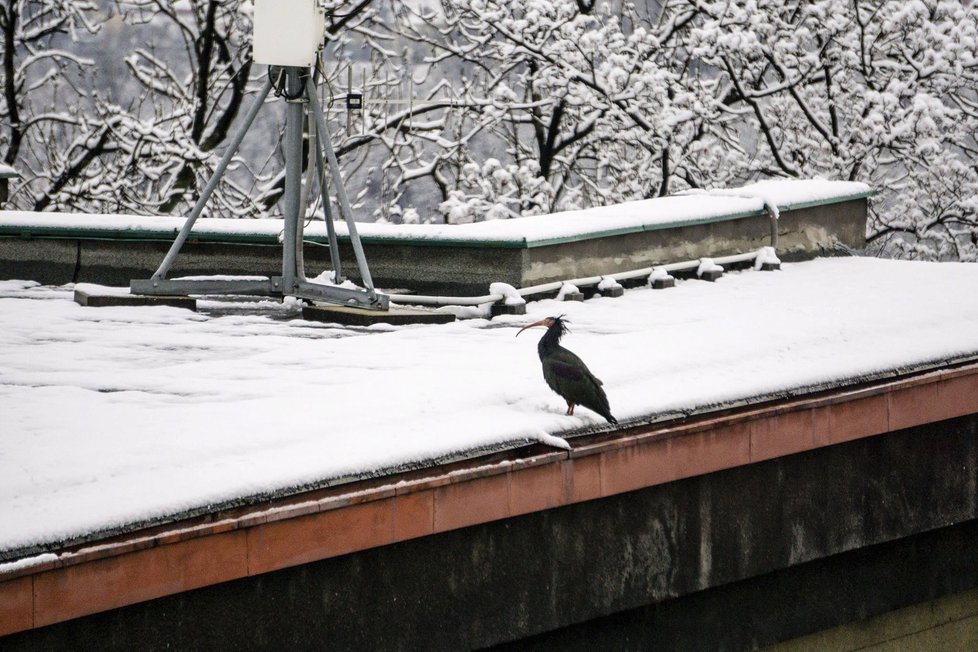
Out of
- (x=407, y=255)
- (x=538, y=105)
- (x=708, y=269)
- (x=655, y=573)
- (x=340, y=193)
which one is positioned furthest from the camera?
(x=538, y=105)

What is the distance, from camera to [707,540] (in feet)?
21.3

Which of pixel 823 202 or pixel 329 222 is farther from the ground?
pixel 823 202

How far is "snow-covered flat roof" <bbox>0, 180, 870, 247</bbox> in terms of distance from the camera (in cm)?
944

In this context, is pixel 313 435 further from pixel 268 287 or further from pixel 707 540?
pixel 268 287

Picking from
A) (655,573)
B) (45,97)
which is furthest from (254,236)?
(45,97)

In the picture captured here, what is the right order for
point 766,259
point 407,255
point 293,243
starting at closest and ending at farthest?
point 293,243
point 407,255
point 766,259

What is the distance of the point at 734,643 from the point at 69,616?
3.83 meters

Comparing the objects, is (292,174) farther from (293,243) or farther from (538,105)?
(538,105)

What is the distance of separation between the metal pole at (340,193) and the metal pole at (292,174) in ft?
0.39

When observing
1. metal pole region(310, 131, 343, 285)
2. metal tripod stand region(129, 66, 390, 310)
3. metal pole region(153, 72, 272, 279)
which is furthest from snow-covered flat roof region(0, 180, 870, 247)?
metal pole region(153, 72, 272, 279)

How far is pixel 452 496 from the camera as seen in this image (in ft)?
17.3

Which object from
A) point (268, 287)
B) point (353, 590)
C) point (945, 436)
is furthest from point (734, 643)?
point (268, 287)

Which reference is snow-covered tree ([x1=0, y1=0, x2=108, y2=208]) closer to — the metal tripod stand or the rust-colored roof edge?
the metal tripod stand

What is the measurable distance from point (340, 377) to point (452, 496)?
6.34ft
